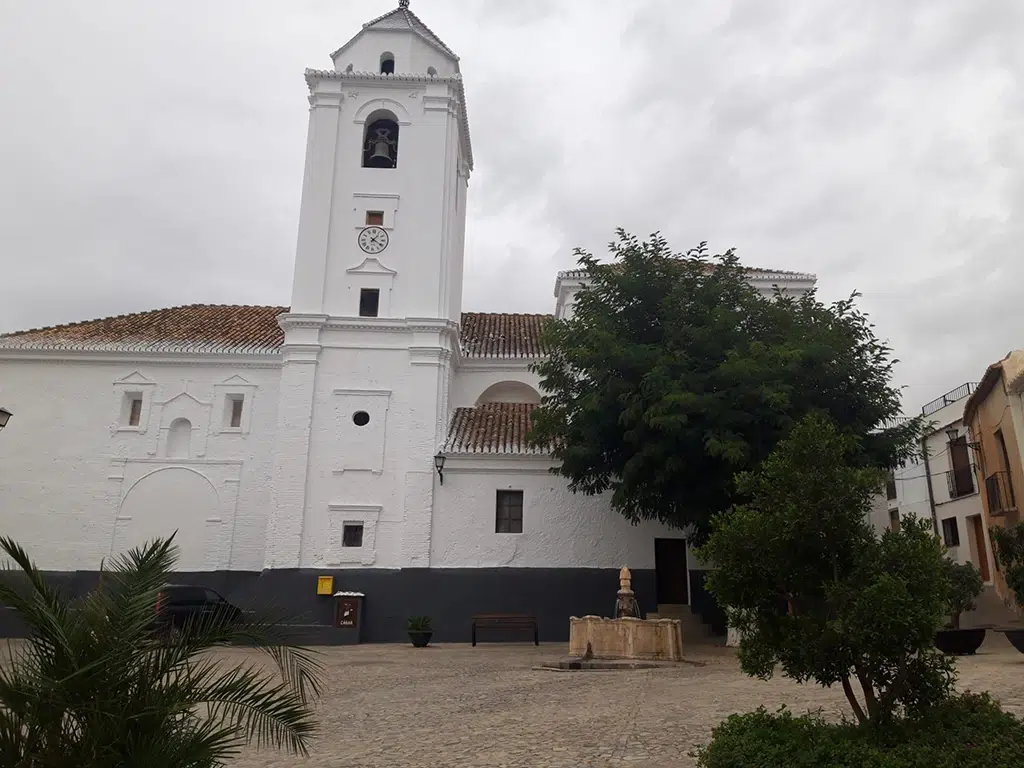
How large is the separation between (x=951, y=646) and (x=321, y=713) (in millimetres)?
9689

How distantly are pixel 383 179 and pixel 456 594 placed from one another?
34.7 feet

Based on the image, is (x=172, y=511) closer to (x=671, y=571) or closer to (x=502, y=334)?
(x=502, y=334)

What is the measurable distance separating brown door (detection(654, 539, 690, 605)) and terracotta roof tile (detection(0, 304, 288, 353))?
10.7 meters

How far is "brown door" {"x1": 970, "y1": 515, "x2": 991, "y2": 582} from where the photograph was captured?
2259cm

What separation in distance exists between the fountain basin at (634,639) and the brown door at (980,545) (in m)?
14.1

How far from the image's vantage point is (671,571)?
18734 mm

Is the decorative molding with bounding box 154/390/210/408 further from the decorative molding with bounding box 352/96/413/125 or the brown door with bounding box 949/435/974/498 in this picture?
the brown door with bounding box 949/435/974/498

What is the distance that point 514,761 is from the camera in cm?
593

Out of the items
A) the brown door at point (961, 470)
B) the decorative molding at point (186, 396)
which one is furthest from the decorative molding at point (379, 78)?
the brown door at point (961, 470)

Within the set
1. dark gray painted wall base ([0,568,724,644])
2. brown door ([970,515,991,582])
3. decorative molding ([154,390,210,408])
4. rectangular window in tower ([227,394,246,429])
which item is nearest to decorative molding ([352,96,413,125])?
rectangular window in tower ([227,394,246,429])

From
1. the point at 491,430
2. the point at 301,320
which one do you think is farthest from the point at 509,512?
the point at 301,320

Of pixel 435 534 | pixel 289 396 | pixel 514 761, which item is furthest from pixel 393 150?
pixel 514 761

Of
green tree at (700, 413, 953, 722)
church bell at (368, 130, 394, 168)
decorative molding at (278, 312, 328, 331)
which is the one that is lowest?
green tree at (700, 413, 953, 722)

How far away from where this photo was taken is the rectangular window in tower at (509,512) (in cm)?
1866
